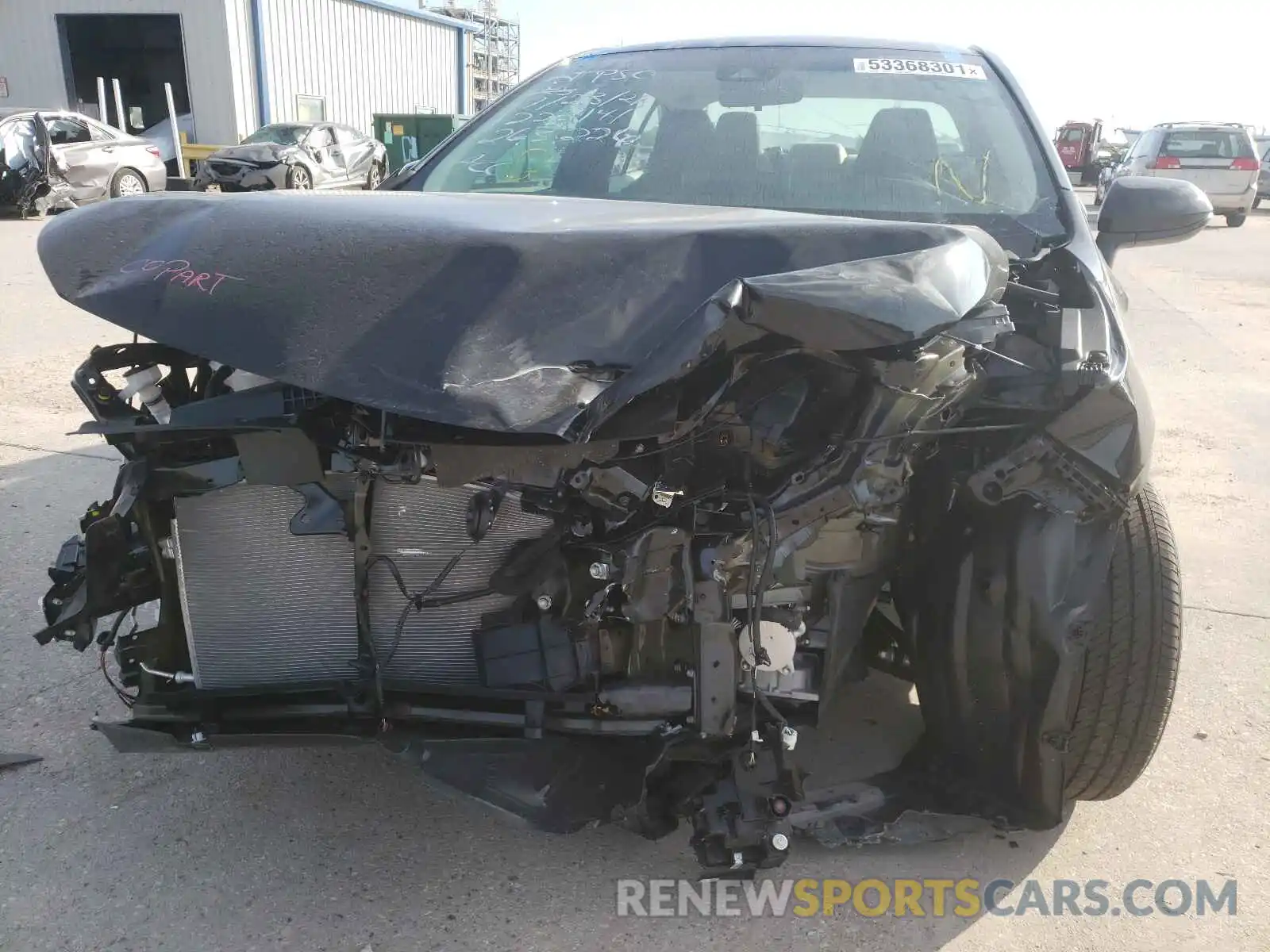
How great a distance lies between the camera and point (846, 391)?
1731 millimetres

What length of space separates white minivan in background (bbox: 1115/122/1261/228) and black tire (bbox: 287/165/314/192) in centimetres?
1419

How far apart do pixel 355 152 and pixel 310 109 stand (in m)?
8.20

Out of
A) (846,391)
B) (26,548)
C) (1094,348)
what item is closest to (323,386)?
(846,391)

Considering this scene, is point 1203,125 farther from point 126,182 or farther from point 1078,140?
point 126,182

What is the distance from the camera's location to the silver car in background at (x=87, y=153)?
12688 mm

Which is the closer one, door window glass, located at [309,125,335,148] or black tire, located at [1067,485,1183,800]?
black tire, located at [1067,485,1183,800]

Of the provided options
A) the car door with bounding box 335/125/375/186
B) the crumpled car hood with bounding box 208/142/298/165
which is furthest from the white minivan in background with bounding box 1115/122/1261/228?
the crumpled car hood with bounding box 208/142/298/165

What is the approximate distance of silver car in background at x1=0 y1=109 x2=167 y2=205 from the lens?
500 inches

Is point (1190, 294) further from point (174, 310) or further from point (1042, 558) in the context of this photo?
point (174, 310)

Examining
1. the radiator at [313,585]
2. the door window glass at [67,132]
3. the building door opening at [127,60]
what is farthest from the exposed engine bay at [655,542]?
the building door opening at [127,60]

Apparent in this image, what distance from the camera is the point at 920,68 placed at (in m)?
2.90

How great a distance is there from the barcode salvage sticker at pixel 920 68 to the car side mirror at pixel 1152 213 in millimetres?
570

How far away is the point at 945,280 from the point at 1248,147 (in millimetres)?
18576

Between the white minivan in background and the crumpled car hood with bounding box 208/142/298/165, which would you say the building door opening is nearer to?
the crumpled car hood with bounding box 208/142/298/165
